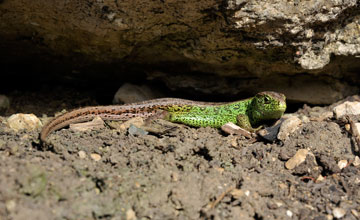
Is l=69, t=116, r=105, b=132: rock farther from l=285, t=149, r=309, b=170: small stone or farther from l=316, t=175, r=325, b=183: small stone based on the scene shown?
l=316, t=175, r=325, b=183: small stone

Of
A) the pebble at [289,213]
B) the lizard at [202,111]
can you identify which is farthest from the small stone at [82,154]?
the pebble at [289,213]

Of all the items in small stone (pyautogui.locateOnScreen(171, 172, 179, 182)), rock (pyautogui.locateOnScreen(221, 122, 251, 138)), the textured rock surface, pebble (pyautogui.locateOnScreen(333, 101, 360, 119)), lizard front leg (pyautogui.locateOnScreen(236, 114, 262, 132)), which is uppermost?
the textured rock surface

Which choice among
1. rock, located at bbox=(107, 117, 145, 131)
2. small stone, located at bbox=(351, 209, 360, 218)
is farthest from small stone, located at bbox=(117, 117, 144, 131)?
small stone, located at bbox=(351, 209, 360, 218)

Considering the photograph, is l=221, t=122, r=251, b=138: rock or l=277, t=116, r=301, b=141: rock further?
l=221, t=122, r=251, b=138: rock

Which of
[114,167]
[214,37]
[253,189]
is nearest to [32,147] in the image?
[114,167]

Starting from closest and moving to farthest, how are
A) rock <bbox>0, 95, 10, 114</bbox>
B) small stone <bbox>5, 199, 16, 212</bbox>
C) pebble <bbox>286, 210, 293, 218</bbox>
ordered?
1. small stone <bbox>5, 199, 16, 212</bbox>
2. pebble <bbox>286, 210, 293, 218</bbox>
3. rock <bbox>0, 95, 10, 114</bbox>

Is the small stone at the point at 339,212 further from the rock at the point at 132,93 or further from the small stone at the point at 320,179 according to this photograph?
the rock at the point at 132,93

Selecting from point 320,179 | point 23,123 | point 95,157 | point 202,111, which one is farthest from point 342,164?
point 23,123

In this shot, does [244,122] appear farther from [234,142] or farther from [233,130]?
[234,142]
